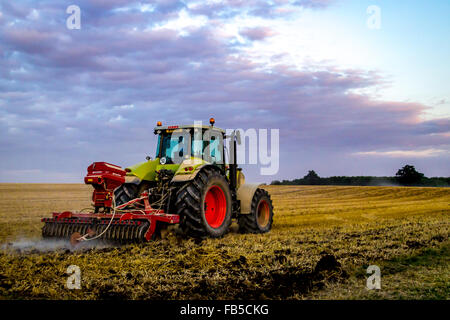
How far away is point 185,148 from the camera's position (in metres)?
9.39

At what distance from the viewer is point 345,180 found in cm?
4794

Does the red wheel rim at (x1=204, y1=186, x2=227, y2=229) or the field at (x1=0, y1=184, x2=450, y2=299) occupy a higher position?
the red wheel rim at (x1=204, y1=186, x2=227, y2=229)

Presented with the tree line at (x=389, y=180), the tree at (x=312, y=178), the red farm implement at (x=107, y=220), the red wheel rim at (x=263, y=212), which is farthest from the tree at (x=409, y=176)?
the red farm implement at (x=107, y=220)

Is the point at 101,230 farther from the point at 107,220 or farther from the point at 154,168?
the point at 154,168

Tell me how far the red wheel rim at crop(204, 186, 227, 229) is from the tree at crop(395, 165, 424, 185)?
38049mm

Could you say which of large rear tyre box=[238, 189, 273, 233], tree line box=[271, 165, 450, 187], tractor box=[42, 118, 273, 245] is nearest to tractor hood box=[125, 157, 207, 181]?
tractor box=[42, 118, 273, 245]

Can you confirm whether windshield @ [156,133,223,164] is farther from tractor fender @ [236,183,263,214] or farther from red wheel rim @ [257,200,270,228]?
red wheel rim @ [257,200,270,228]

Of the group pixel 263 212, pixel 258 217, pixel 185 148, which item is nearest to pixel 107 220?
pixel 185 148

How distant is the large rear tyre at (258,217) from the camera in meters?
10.3

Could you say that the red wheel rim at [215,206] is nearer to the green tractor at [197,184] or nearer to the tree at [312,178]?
the green tractor at [197,184]

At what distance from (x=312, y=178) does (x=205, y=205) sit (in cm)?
3876

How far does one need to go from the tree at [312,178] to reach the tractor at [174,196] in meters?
36.2

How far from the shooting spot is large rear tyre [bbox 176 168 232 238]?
8250mm
